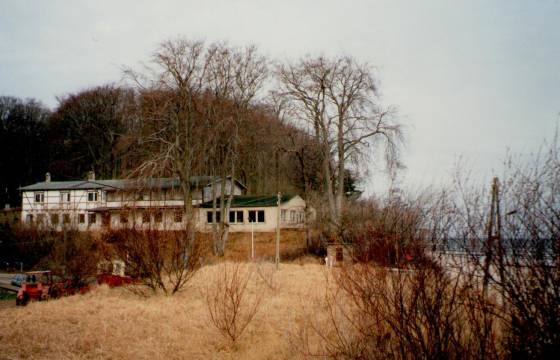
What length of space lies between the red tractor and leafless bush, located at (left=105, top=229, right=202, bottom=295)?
3.87 m

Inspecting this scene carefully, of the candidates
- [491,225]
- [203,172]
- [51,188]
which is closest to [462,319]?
[491,225]

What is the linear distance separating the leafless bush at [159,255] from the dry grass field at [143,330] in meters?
0.85

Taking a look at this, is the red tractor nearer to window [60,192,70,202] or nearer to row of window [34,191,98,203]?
row of window [34,191,98,203]

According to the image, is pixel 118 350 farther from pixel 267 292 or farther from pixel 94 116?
pixel 94 116

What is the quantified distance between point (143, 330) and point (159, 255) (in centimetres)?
570

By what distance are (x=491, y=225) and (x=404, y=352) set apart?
A: 178 centimetres

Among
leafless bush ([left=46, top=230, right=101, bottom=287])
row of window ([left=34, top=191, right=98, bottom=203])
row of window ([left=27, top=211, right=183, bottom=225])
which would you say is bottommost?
leafless bush ([left=46, top=230, right=101, bottom=287])

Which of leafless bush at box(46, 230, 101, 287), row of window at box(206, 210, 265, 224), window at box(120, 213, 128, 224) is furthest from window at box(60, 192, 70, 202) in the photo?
window at box(120, 213, 128, 224)

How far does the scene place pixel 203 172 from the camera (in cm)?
4322

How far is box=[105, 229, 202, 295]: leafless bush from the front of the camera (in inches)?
674

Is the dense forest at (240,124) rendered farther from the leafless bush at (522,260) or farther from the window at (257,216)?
the leafless bush at (522,260)

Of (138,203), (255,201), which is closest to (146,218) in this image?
(138,203)

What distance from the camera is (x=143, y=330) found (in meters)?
11.5

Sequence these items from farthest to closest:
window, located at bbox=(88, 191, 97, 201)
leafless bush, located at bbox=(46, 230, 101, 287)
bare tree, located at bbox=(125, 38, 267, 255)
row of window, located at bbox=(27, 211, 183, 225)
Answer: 1. window, located at bbox=(88, 191, 97, 201)
2. bare tree, located at bbox=(125, 38, 267, 255)
3. leafless bush, located at bbox=(46, 230, 101, 287)
4. row of window, located at bbox=(27, 211, 183, 225)
